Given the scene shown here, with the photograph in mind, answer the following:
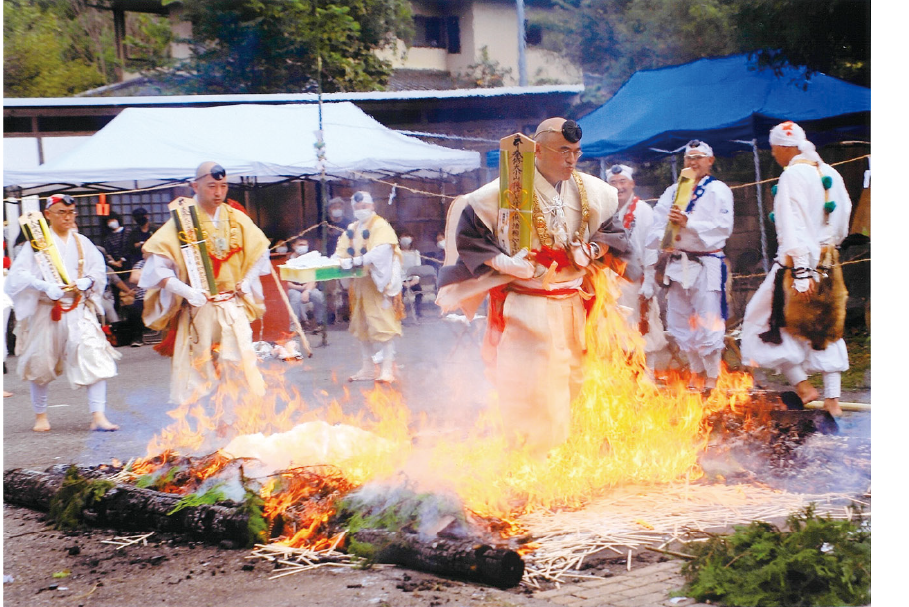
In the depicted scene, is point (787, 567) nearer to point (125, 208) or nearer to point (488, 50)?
point (488, 50)

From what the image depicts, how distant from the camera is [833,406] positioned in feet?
21.3

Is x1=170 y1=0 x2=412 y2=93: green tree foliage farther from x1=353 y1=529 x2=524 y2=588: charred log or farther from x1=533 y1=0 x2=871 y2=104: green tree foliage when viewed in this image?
x1=353 y1=529 x2=524 y2=588: charred log

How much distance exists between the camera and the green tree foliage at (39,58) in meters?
10.8

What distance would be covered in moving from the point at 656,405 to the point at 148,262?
3729mm

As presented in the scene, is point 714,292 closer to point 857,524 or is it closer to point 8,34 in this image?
point 857,524

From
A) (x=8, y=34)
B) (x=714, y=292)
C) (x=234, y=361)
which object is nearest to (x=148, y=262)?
(x=234, y=361)

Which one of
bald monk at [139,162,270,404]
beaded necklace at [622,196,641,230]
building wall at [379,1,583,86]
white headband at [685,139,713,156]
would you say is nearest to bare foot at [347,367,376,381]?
bald monk at [139,162,270,404]

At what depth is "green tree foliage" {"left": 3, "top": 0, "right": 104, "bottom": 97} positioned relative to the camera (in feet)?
35.3

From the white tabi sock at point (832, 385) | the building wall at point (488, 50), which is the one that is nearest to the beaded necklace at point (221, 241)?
the white tabi sock at point (832, 385)

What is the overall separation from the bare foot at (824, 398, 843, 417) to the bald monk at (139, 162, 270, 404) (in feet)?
13.4

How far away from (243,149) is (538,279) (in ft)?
29.4

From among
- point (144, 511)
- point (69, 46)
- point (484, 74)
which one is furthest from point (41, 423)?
point (484, 74)

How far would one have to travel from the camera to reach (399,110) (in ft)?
48.3

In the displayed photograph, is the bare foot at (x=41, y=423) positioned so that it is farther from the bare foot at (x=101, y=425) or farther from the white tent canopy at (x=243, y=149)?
the white tent canopy at (x=243, y=149)
